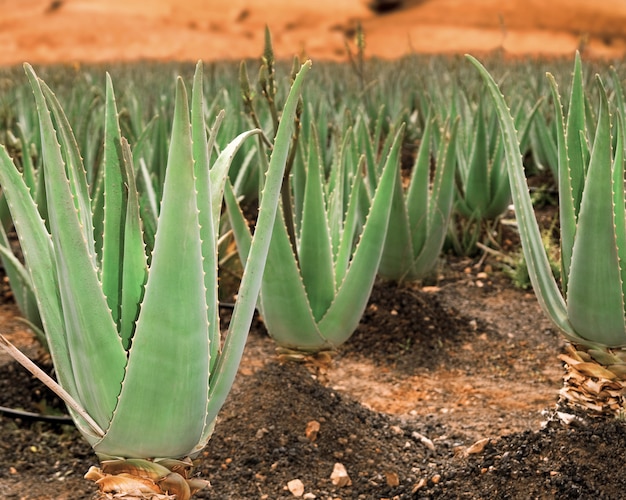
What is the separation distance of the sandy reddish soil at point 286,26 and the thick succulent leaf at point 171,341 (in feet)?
58.4

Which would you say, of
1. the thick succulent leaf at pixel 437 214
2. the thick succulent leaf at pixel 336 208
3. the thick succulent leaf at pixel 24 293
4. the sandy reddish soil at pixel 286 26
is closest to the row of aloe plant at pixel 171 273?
the thick succulent leaf at pixel 336 208

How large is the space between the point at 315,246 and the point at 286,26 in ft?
63.3

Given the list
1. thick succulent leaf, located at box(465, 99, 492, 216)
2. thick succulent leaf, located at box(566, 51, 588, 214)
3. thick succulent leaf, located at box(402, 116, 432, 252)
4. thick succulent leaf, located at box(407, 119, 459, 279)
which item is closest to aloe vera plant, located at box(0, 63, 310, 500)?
thick succulent leaf, located at box(566, 51, 588, 214)

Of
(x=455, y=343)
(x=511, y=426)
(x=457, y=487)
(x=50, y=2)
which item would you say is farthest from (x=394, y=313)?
(x=50, y=2)

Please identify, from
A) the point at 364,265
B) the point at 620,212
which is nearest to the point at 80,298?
the point at 364,265

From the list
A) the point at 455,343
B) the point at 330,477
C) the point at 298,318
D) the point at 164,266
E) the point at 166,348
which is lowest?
A: the point at 455,343

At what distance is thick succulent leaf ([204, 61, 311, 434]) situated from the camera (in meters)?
1.11

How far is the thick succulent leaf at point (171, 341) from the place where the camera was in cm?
96

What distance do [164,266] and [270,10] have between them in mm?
20335

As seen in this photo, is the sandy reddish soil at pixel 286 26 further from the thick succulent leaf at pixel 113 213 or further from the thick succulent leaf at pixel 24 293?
the thick succulent leaf at pixel 113 213

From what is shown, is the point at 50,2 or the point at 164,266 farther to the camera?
the point at 50,2

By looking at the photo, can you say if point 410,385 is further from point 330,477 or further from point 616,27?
point 616,27

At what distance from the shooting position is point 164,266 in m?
0.98

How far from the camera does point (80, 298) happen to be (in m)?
1.02
